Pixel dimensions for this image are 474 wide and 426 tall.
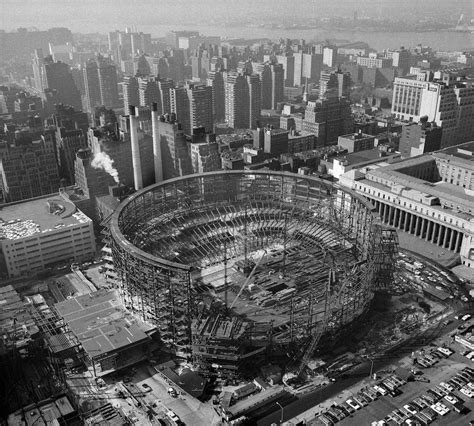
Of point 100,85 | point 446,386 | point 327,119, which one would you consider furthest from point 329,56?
point 446,386

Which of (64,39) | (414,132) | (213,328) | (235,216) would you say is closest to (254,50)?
(64,39)

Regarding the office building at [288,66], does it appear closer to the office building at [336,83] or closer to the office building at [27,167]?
the office building at [336,83]

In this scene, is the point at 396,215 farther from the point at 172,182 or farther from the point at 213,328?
the point at 213,328

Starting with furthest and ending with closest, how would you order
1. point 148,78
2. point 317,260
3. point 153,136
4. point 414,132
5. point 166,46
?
point 166,46, point 148,78, point 414,132, point 153,136, point 317,260

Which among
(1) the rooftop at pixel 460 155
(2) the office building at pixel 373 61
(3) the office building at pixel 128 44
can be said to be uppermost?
(3) the office building at pixel 128 44

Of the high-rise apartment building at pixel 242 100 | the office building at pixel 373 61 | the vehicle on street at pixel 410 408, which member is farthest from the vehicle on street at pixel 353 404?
the office building at pixel 373 61

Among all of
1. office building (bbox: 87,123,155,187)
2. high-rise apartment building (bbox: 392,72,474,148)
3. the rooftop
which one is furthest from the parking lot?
high-rise apartment building (bbox: 392,72,474,148)
